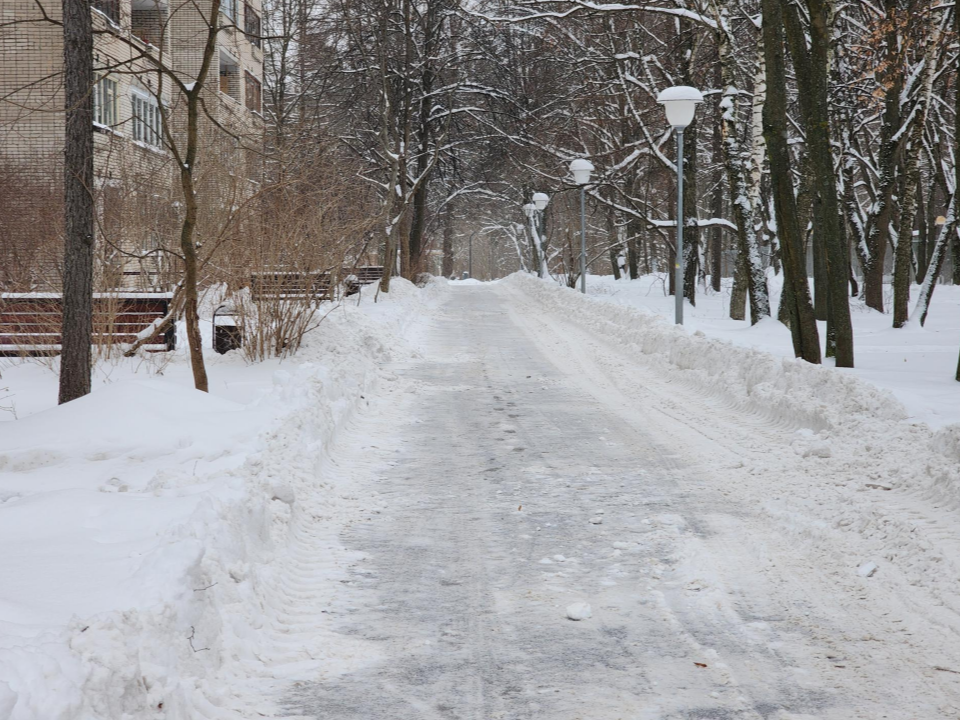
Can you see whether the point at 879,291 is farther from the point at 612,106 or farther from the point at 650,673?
the point at 650,673

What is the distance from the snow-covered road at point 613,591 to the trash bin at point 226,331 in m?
4.73

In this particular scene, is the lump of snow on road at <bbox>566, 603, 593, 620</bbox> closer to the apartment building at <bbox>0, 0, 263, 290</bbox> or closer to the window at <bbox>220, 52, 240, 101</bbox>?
the apartment building at <bbox>0, 0, 263, 290</bbox>

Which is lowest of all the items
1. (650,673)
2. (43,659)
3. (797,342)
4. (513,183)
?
(650,673)

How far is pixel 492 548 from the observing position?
5.81 metres

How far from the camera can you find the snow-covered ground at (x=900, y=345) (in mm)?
8664

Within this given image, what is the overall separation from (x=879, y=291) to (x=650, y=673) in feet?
59.6

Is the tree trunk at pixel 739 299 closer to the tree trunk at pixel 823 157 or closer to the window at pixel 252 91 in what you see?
the tree trunk at pixel 823 157

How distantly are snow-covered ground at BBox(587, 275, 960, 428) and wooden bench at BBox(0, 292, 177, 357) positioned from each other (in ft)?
26.8

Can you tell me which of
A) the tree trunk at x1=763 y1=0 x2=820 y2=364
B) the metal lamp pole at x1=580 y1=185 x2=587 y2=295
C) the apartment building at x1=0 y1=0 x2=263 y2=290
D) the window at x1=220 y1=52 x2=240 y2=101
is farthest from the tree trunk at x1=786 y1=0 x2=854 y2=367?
the window at x1=220 y1=52 x2=240 y2=101

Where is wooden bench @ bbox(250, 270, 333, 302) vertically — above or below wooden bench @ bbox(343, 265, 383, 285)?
below

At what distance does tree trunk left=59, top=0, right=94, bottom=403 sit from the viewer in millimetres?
8508

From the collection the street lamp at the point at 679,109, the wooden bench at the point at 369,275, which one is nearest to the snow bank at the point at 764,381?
the street lamp at the point at 679,109

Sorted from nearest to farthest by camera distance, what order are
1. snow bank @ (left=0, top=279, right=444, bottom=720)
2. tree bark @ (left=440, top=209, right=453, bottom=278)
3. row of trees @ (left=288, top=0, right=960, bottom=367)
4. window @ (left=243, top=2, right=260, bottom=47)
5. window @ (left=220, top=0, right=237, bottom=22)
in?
snow bank @ (left=0, top=279, right=444, bottom=720) → window @ (left=220, top=0, right=237, bottom=22) → row of trees @ (left=288, top=0, right=960, bottom=367) → window @ (left=243, top=2, right=260, bottom=47) → tree bark @ (left=440, top=209, right=453, bottom=278)

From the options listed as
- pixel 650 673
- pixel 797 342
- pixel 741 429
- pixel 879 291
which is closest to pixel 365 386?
pixel 741 429
